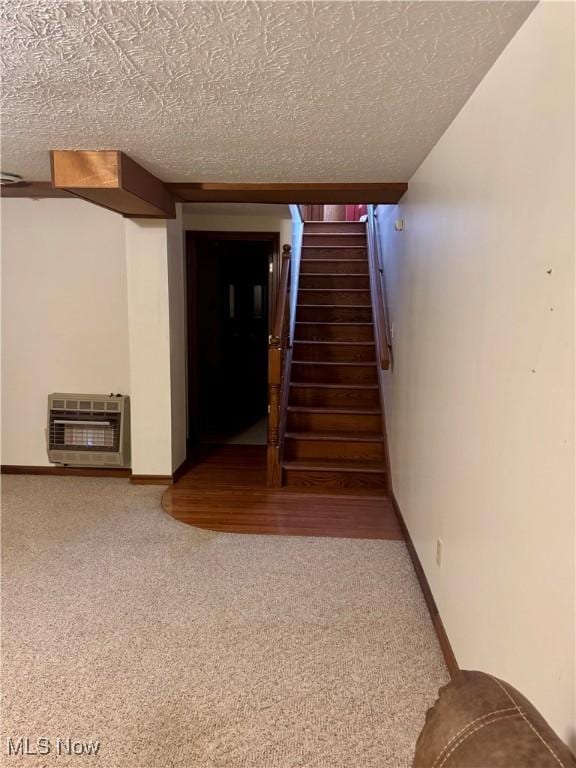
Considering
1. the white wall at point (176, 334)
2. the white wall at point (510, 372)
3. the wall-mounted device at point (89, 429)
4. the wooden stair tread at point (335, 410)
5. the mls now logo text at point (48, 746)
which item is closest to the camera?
the white wall at point (510, 372)

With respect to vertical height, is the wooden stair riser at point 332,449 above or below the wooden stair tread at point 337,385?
below

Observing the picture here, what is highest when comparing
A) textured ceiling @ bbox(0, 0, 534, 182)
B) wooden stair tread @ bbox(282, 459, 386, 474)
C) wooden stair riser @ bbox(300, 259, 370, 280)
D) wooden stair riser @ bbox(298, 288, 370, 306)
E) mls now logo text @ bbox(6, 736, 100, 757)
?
textured ceiling @ bbox(0, 0, 534, 182)

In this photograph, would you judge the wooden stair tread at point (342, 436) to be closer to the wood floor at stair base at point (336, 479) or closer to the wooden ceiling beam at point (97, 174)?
the wood floor at stair base at point (336, 479)

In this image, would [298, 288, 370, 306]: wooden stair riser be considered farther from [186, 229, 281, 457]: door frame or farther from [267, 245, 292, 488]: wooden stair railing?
[267, 245, 292, 488]: wooden stair railing

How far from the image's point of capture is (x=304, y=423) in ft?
13.1

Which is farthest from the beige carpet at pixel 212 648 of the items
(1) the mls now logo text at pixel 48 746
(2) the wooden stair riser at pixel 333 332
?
(2) the wooden stair riser at pixel 333 332

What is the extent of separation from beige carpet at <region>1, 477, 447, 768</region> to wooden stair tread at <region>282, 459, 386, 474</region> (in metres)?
0.84

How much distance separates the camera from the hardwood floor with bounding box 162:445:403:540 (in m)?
2.95

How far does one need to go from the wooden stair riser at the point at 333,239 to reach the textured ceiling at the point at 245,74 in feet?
10.9

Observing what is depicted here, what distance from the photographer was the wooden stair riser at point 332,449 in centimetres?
378

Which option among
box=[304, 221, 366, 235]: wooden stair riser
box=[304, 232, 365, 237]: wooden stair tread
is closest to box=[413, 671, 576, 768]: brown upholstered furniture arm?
box=[304, 232, 365, 237]: wooden stair tread

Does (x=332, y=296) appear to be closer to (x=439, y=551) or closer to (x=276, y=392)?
(x=276, y=392)

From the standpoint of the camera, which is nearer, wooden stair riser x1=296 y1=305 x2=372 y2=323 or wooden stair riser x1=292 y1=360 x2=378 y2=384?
wooden stair riser x1=292 y1=360 x2=378 y2=384

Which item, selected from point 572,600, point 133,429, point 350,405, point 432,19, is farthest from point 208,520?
point 432,19
